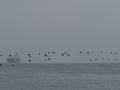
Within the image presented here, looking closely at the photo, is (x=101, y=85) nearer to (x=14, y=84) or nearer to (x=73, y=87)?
(x=73, y=87)

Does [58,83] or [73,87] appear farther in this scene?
[58,83]

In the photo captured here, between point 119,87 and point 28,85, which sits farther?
point 28,85

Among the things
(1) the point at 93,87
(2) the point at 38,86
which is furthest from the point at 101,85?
(2) the point at 38,86

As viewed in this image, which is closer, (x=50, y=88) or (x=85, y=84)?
(x=50, y=88)

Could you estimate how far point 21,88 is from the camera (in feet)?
296

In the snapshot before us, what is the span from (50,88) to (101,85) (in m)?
8.86

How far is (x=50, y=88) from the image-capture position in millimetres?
90688

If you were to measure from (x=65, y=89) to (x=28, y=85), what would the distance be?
9506mm

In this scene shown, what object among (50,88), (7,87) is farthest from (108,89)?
(7,87)

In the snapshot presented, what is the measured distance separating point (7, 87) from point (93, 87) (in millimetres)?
13877

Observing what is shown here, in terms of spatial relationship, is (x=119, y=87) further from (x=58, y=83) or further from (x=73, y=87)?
(x=58, y=83)

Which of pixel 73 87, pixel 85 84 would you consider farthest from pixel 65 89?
pixel 85 84

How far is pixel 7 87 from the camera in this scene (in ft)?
301

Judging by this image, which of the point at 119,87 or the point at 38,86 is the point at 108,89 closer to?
the point at 119,87
